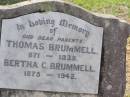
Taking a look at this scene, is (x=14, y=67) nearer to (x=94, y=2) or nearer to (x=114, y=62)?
(x=114, y=62)

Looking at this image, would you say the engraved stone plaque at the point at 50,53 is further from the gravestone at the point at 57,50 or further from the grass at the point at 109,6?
the grass at the point at 109,6

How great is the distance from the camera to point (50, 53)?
5.48 meters

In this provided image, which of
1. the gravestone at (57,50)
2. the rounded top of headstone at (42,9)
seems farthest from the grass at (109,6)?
the rounded top of headstone at (42,9)

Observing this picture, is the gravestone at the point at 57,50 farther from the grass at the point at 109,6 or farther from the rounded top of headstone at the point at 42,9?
the grass at the point at 109,6

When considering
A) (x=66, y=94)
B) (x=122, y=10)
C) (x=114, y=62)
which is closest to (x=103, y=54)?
(x=114, y=62)

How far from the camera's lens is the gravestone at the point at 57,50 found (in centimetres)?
541

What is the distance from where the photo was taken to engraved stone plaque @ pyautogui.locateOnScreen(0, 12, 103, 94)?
5.41m

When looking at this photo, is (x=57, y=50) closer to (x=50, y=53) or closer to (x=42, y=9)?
(x=50, y=53)

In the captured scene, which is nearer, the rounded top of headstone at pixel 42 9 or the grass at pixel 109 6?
the rounded top of headstone at pixel 42 9

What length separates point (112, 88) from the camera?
5.70 m

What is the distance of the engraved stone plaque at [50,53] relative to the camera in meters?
5.41

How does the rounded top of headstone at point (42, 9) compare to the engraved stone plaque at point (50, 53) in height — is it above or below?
above

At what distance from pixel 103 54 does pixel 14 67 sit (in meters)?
0.87

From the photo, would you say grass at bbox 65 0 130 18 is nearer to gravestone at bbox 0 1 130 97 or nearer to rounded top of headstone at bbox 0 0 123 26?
gravestone at bbox 0 1 130 97
